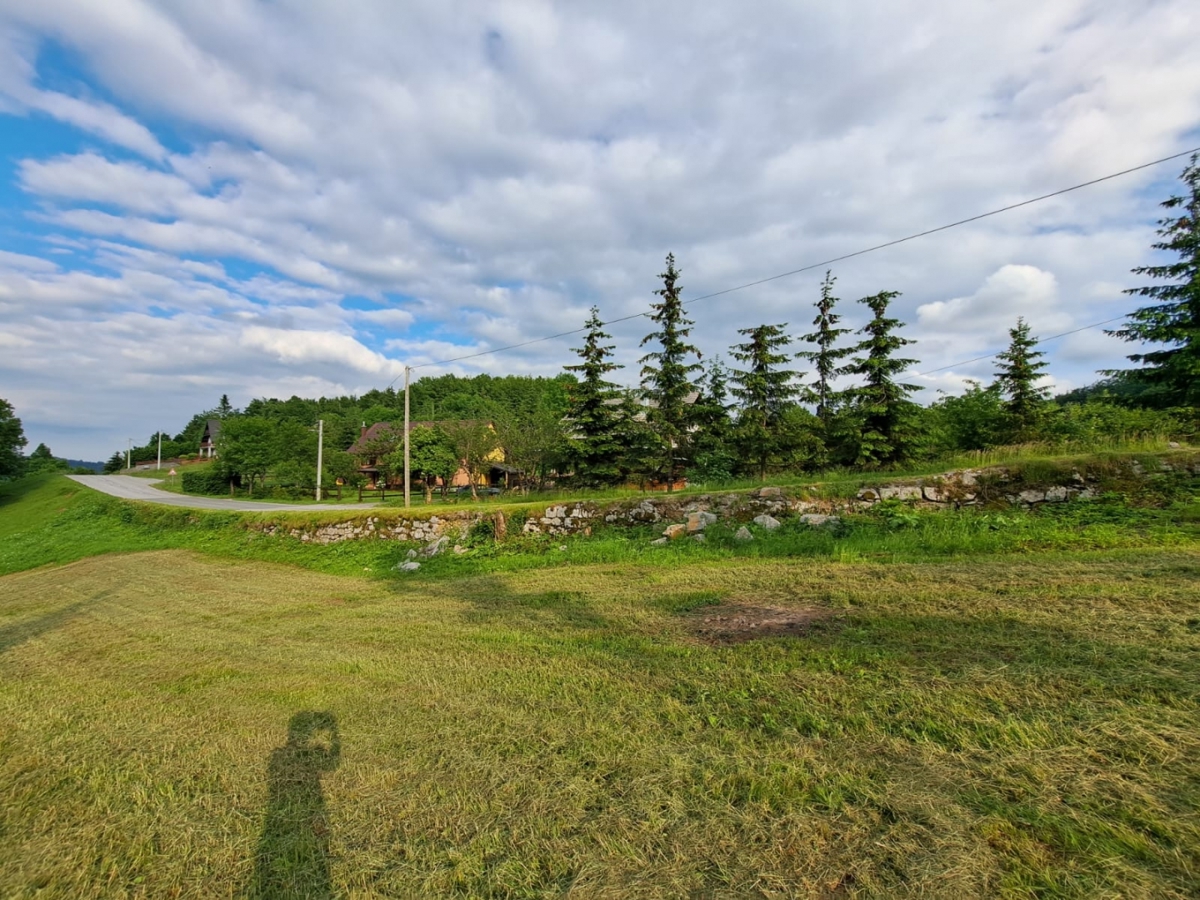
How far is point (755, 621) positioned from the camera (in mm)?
4391

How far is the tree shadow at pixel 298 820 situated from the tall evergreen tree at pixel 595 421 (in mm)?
14382

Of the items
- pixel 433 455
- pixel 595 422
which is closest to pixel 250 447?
pixel 433 455

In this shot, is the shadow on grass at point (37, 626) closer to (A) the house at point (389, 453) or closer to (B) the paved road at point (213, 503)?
(B) the paved road at point (213, 503)

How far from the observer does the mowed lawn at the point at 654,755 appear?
180 centimetres

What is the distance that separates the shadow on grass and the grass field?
0.69 meters

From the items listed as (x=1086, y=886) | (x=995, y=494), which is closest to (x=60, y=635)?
(x=1086, y=886)

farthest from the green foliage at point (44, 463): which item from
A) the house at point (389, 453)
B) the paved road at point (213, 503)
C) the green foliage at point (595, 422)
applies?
the green foliage at point (595, 422)

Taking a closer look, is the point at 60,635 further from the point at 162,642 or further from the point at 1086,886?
the point at 1086,886

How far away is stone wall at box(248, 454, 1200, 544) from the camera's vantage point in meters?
7.41

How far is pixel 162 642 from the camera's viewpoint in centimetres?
525

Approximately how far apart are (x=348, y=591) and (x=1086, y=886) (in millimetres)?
8243

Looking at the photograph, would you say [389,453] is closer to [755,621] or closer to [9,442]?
[9,442]

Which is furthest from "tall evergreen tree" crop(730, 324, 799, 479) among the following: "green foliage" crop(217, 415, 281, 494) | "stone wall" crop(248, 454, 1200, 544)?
"green foliage" crop(217, 415, 281, 494)

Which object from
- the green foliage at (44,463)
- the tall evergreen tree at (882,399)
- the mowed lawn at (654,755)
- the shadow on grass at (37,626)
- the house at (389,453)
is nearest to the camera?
the mowed lawn at (654,755)
